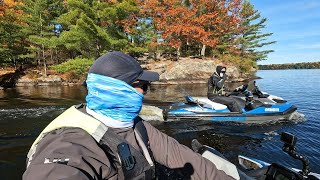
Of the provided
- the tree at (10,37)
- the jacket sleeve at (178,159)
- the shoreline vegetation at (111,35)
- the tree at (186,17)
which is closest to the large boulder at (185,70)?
the shoreline vegetation at (111,35)

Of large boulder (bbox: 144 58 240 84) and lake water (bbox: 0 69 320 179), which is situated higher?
large boulder (bbox: 144 58 240 84)

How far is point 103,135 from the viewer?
1512 mm

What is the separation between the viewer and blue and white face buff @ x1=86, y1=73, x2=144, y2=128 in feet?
5.55

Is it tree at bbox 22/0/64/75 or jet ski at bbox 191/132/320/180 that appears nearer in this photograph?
jet ski at bbox 191/132/320/180

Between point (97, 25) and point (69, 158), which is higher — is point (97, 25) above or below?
above

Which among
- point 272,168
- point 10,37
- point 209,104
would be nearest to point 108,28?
point 10,37

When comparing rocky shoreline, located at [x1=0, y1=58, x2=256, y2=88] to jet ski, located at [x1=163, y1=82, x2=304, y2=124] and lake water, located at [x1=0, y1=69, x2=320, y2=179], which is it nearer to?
jet ski, located at [x1=163, y1=82, x2=304, y2=124]

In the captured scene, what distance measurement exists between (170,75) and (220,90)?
56.5 ft

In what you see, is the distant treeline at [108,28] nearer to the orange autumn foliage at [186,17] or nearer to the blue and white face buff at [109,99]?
the orange autumn foliage at [186,17]

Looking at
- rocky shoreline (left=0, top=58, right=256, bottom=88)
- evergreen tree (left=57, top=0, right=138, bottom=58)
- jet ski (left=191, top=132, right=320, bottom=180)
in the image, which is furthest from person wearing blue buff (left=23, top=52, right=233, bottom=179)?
rocky shoreline (left=0, top=58, right=256, bottom=88)

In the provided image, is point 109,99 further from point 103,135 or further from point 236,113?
point 236,113

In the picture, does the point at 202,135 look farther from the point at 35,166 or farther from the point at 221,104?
the point at 35,166

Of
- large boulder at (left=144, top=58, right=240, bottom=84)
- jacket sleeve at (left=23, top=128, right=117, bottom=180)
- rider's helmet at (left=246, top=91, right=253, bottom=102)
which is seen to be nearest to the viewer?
jacket sleeve at (left=23, top=128, right=117, bottom=180)

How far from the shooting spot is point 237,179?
7.95ft
